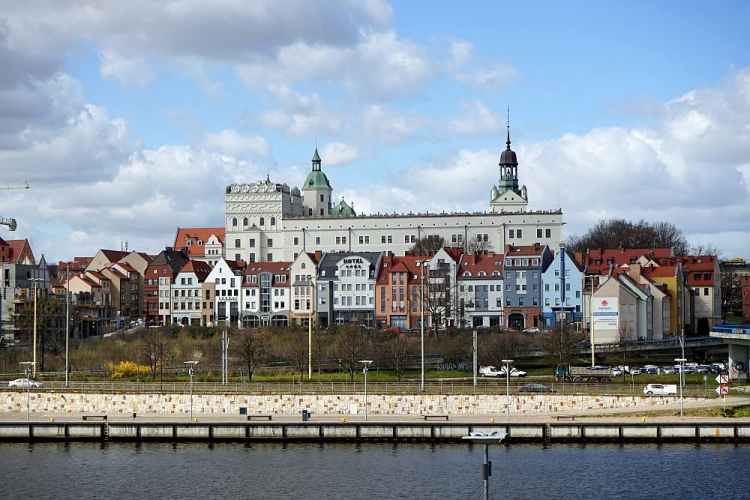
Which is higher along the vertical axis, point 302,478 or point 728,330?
point 728,330

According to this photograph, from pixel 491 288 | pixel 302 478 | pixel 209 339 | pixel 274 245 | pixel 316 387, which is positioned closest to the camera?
pixel 302 478

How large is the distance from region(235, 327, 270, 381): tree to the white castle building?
2643 inches

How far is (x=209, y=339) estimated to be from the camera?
117250 millimetres

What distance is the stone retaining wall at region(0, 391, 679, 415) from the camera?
221ft

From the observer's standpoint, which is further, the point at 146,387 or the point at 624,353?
the point at 624,353

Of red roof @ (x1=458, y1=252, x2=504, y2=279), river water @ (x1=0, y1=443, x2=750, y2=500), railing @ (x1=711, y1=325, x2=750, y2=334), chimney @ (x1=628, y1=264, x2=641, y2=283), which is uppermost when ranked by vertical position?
red roof @ (x1=458, y1=252, x2=504, y2=279)

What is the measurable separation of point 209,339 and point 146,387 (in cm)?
4254

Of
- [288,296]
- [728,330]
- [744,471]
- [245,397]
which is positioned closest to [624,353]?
[728,330]

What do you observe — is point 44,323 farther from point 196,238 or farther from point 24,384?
point 196,238

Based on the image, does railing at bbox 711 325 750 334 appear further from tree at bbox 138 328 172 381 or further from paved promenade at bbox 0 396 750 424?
tree at bbox 138 328 172 381

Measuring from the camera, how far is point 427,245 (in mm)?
164875

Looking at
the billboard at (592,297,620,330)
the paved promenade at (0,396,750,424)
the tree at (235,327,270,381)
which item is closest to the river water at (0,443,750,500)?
the paved promenade at (0,396,750,424)

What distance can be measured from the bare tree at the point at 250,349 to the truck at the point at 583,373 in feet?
72.7

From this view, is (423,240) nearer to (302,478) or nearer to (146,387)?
(146,387)
